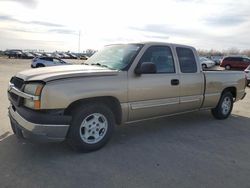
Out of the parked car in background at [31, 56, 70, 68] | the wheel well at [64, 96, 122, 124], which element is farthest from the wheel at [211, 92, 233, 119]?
the parked car in background at [31, 56, 70, 68]

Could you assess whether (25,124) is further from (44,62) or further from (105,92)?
(44,62)

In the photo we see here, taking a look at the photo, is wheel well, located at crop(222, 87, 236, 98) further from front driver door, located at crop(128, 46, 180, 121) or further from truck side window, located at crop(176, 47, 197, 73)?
front driver door, located at crop(128, 46, 180, 121)

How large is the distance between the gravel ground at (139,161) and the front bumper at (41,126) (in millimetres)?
389

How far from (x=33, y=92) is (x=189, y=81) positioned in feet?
10.7

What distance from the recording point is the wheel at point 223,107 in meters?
6.99

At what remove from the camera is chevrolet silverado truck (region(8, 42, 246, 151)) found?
12.9ft

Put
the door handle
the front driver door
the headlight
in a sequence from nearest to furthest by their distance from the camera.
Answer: the headlight → the front driver door → the door handle

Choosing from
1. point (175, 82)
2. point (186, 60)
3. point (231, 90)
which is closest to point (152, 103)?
point (175, 82)

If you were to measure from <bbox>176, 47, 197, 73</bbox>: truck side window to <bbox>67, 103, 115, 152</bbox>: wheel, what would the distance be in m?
2.06

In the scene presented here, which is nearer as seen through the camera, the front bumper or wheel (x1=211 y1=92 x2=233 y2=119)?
the front bumper

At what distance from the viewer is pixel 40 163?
4.00m

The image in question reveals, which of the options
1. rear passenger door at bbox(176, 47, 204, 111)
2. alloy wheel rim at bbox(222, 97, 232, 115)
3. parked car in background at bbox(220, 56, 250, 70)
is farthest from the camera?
parked car in background at bbox(220, 56, 250, 70)

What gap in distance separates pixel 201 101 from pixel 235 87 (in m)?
1.58

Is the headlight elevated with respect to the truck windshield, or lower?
lower
